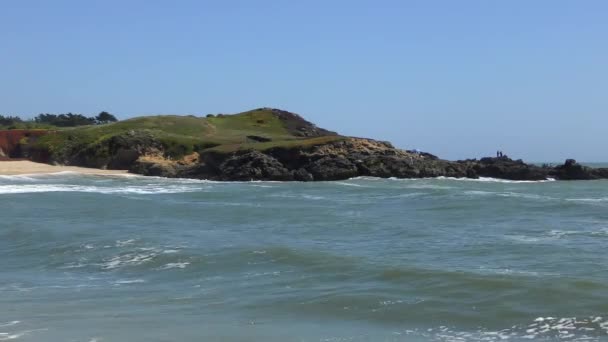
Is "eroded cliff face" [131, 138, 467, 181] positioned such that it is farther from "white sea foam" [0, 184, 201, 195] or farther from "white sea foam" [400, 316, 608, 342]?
"white sea foam" [400, 316, 608, 342]

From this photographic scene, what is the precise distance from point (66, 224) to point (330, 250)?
9.66 metres

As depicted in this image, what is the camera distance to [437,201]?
30.6 metres

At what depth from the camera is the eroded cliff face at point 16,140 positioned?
231 feet

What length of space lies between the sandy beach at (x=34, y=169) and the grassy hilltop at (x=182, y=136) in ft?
7.96

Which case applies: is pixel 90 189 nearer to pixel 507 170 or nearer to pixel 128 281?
pixel 128 281

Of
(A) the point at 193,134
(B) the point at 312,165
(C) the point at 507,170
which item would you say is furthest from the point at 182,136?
(C) the point at 507,170

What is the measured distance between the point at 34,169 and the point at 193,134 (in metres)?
15.4

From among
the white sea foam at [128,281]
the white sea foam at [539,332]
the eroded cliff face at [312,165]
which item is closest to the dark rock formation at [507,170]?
the eroded cliff face at [312,165]

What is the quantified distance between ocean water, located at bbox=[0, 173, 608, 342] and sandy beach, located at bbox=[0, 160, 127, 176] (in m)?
29.1

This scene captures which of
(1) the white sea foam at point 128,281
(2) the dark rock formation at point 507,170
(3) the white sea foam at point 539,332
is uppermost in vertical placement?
(2) the dark rock formation at point 507,170

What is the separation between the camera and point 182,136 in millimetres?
66188

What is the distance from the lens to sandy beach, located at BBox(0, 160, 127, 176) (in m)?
55.7

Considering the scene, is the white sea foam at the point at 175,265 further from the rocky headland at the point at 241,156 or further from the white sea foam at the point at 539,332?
the rocky headland at the point at 241,156

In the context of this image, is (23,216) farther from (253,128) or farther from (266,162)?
(253,128)
